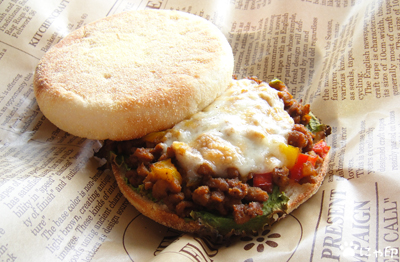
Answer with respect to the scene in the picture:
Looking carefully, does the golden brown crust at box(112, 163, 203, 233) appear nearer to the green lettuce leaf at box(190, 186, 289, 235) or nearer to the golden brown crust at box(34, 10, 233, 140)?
the green lettuce leaf at box(190, 186, 289, 235)

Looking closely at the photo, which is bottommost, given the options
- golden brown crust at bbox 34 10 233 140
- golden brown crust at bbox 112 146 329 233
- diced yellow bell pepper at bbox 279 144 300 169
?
golden brown crust at bbox 112 146 329 233

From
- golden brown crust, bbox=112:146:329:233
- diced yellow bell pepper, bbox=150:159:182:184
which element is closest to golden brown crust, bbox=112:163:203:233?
golden brown crust, bbox=112:146:329:233

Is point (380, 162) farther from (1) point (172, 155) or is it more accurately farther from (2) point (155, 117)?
(2) point (155, 117)

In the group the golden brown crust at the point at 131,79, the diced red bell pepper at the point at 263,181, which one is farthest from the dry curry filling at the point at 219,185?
the golden brown crust at the point at 131,79

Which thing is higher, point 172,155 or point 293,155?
point 172,155

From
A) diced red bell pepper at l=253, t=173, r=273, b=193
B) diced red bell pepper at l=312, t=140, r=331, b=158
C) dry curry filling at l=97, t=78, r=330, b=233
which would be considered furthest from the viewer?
diced red bell pepper at l=312, t=140, r=331, b=158

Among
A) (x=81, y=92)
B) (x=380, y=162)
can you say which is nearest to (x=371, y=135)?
(x=380, y=162)

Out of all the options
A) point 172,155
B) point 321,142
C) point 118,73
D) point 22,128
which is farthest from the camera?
point 22,128
